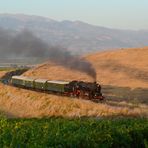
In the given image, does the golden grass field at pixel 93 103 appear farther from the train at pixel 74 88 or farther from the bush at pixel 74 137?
the bush at pixel 74 137

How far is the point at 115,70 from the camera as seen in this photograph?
126 meters

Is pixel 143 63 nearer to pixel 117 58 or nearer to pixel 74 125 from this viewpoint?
pixel 117 58

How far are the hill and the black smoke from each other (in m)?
10.4

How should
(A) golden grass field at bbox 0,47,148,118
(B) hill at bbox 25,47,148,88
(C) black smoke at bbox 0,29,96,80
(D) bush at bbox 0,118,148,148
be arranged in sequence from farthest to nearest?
(B) hill at bbox 25,47,148,88, (C) black smoke at bbox 0,29,96,80, (A) golden grass field at bbox 0,47,148,118, (D) bush at bbox 0,118,148,148

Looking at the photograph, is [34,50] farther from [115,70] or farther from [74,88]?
[115,70]

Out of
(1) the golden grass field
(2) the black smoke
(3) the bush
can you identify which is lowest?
(1) the golden grass field

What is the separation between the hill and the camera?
110875 millimetres

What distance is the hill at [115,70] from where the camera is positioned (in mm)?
110875

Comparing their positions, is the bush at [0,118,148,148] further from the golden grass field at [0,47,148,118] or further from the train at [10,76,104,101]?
the train at [10,76,104,101]

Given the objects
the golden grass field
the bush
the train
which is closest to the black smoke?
the golden grass field

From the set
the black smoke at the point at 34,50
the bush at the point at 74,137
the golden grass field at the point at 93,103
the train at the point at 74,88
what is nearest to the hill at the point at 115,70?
the golden grass field at the point at 93,103

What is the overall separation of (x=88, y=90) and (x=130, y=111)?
14.3m

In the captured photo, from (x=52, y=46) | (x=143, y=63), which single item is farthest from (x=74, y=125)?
(x=143, y=63)

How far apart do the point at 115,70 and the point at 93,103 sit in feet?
209
